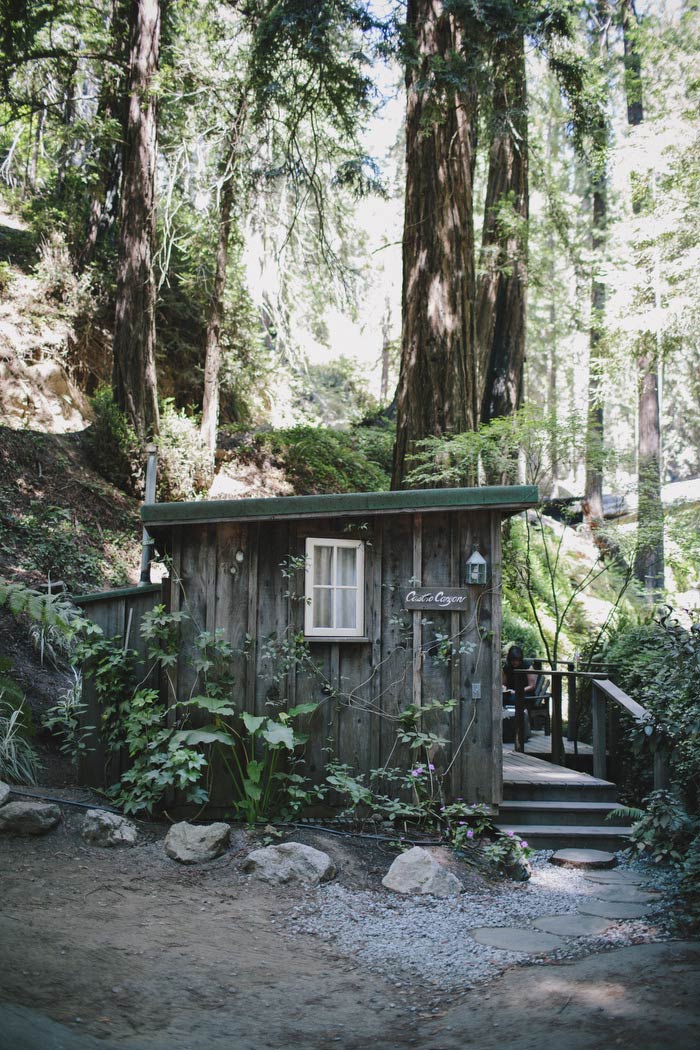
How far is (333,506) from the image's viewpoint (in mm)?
6270

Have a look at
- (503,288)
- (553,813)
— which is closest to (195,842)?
(553,813)

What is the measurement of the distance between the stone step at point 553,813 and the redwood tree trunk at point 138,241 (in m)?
8.61

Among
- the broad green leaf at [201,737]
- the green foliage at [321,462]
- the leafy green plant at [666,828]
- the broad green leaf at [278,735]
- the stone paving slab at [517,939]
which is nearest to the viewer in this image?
the stone paving slab at [517,939]

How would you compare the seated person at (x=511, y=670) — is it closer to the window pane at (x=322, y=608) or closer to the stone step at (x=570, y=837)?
the stone step at (x=570, y=837)

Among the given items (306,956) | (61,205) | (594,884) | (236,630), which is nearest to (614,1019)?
(306,956)

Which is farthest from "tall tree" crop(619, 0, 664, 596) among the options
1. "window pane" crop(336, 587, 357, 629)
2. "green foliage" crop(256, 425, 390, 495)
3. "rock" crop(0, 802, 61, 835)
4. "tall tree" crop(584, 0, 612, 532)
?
"rock" crop(0, 802, 61, 835)

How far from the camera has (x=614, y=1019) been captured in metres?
3.25

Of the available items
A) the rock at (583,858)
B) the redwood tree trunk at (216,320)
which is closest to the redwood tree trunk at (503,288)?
the redwood tree trunk at (216,320)

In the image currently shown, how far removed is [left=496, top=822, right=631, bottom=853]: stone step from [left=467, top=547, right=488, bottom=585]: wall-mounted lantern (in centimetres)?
190

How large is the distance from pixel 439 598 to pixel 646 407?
1328 centimetres

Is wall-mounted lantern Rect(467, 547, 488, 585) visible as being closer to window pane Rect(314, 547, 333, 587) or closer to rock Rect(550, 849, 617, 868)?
window pane Rect(314, 547, 333, 587)

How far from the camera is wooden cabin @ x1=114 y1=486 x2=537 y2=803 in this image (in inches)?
248

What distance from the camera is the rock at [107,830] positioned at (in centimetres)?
575

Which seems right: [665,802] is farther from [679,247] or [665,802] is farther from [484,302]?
[679,247]
